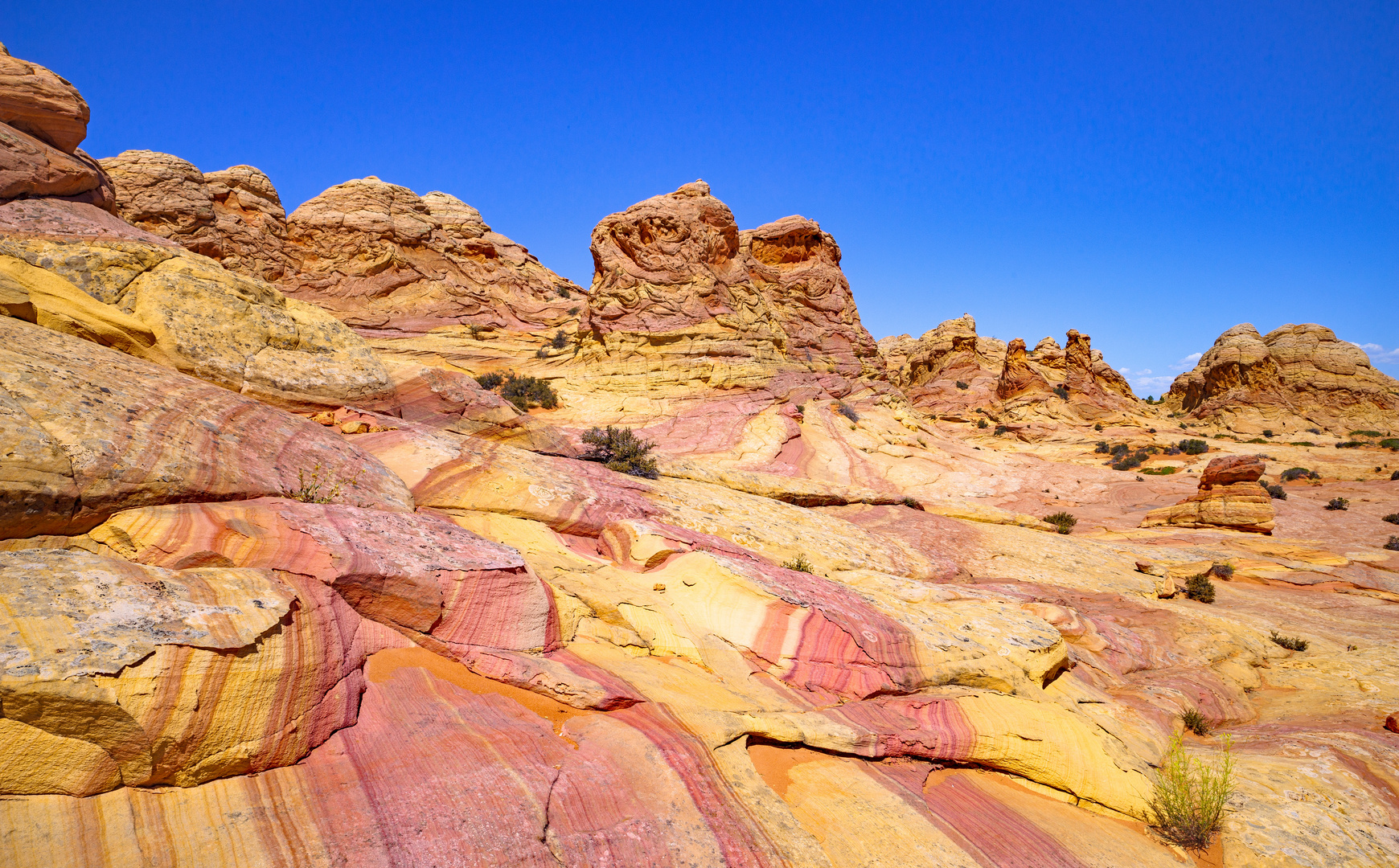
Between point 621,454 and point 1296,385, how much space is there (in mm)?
51493

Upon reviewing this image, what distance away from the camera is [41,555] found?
3281mm

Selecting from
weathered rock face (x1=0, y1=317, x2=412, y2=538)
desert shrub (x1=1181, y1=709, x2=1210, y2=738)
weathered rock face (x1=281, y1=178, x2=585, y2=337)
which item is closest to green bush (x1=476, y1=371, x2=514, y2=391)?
weathered rock face (x1=281, y1=178, x2=585, y2=337)

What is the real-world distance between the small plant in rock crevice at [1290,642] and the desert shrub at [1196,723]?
15.3 ft

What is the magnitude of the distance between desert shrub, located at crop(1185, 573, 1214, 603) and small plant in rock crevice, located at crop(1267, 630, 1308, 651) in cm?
195

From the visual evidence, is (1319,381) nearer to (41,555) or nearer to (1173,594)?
(1173,594)

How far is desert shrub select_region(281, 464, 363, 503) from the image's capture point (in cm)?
568

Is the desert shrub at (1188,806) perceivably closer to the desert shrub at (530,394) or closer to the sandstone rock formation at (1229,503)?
the sandstone rock formation at (1229,503)

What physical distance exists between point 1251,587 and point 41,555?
19.4 meters

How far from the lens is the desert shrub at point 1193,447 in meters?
31.9

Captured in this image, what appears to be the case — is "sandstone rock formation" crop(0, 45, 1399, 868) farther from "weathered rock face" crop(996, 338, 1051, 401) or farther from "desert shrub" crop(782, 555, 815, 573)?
"weathered rock face" crop(996, 338, 1051, 401)

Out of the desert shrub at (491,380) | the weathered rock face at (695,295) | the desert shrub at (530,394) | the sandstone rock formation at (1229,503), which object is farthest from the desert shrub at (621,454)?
the sandstone rock formation at (1229,503)

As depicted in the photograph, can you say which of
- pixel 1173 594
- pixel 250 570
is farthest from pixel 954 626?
pixel 1173 594

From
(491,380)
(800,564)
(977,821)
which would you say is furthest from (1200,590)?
(491,380)

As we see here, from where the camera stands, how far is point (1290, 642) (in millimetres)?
10031
